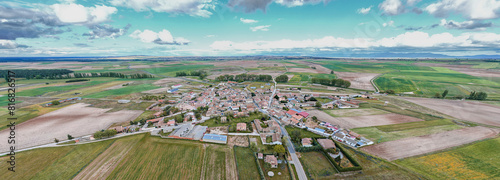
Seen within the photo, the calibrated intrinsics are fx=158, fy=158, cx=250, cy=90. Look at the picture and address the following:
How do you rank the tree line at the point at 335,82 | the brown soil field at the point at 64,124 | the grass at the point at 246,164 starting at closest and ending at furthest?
the grass at the point at 246,164, the brown soil field at the point at 64,124, the tree line at the point at 335,82

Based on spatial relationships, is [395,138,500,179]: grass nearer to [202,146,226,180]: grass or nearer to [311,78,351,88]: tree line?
[202,146,226,180]: grass

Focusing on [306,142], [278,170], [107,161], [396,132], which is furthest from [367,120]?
[107,161]

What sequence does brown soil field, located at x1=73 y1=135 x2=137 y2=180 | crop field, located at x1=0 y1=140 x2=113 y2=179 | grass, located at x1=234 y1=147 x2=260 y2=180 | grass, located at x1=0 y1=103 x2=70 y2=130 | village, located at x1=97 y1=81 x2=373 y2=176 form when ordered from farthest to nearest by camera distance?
grass, located at x1=0 y1=103 x2=70 y2=130, village, located at x1=97 y1=81 x2=373 y2=176, grass, located at x1=234 y1=147 x2=260 y2=180, brown soil field, located at x1=73 y1=135 x2=137 y2=180, crop field, located at x1=0 y1=140 x2=113 y2=179

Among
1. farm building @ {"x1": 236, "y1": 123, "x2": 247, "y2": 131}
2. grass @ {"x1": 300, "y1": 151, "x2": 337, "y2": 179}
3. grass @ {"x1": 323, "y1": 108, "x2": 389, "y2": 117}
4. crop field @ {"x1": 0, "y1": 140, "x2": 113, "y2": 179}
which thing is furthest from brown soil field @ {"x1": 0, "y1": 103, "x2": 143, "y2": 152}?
grass @ {"x1": 323, "y1": 108, "x2": 389, "y2": 117}

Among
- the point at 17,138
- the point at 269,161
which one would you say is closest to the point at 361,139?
the point at 269,161

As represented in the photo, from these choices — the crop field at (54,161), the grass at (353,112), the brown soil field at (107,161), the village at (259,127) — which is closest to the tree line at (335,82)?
the village at (259,127)

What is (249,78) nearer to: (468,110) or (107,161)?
(107,161)

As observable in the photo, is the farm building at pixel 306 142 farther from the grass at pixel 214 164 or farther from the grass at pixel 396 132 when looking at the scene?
the grass at pixel 214 164
